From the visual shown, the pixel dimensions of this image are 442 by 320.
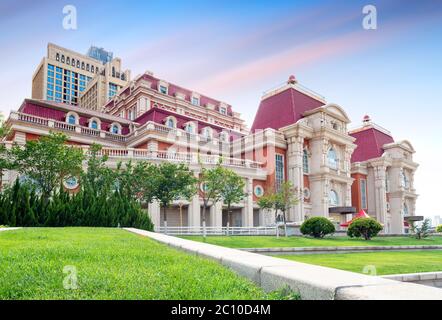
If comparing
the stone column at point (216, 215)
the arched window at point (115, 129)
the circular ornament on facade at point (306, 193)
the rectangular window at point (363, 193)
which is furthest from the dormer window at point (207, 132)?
the rectangular window at point (363, 193)

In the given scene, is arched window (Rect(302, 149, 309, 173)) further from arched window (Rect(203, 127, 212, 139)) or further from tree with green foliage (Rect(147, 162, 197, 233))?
tree with green foliage (Rect(147, 162, 197, 233))

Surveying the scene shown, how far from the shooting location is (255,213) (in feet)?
121

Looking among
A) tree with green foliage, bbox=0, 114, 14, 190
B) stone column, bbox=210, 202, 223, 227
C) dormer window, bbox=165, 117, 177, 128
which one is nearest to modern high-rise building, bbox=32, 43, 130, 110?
dormer window, bbox=165, 117, 177, 128

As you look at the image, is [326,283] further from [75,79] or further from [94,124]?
[75,79]

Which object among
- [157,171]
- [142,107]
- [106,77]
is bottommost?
[157,171]

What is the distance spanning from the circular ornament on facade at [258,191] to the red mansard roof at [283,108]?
27.4 ft

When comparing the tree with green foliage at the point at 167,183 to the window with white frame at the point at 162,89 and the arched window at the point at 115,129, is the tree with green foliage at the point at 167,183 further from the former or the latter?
the window with white frame at the point at 162,89

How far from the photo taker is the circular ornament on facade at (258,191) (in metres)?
36.4

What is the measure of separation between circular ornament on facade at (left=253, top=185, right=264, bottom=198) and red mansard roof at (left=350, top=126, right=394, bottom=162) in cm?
2170

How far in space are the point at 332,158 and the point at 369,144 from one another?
13.0 metres

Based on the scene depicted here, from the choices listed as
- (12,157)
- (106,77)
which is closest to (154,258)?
(12,157)

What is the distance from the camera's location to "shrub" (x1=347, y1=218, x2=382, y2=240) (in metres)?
25.5
